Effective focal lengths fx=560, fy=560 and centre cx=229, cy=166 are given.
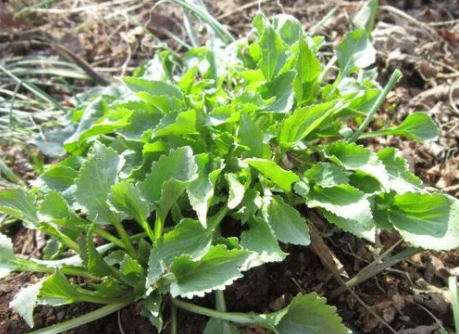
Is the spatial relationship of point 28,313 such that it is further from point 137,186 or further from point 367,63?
point 367,63

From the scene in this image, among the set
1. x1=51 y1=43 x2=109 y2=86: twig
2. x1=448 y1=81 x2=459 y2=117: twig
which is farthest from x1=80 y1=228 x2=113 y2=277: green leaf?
x1=448 y1=81 x2=459 y2=117: twig

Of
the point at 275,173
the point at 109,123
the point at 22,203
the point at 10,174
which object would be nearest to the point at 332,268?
the point at 275,173

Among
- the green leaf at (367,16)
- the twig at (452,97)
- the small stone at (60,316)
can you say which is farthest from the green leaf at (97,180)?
the twig at (452,97)

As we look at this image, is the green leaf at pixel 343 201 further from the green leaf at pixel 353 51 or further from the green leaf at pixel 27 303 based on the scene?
the green leaf at pixel 27 303

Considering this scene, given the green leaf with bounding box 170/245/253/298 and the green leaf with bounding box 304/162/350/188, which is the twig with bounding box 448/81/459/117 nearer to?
the green leaf with bounding box 304/162/350/188

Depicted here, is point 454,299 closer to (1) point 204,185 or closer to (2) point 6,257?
(1) point 204,185

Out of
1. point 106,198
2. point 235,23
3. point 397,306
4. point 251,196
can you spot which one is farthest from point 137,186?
point 235,23

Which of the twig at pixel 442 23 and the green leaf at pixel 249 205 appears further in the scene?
the twig at pixel 442 23
